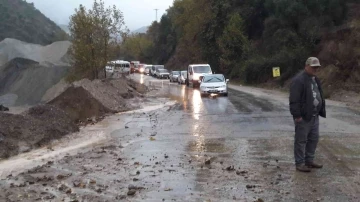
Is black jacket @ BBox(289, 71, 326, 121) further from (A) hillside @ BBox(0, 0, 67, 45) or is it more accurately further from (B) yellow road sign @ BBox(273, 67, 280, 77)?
(A) hillside @ BBox(0, 0, 67, 45)

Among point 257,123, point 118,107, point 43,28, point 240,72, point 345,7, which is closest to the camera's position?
point 257,123

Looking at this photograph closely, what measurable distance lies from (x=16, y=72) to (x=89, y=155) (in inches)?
1584

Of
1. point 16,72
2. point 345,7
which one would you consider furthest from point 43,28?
point 345,7

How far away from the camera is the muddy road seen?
25.2ft

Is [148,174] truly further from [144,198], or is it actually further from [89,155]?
[89,155]

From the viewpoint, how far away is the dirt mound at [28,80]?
41503mm

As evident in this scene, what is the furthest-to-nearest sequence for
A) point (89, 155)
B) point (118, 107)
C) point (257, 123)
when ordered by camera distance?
point (118, 107), point (257, 123), point (89, 155)

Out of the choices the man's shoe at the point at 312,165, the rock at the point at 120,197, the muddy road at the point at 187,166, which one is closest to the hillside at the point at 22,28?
the muddy road at the point at 187,166

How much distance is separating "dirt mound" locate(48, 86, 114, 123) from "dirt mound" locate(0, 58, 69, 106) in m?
18.1

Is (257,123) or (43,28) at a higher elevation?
(43,28)

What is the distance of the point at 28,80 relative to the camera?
44.7 m

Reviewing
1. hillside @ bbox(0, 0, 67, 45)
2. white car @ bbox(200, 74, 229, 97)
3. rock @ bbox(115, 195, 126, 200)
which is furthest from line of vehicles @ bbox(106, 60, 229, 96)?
hillside @ bbox(0, 0, 67, 45)

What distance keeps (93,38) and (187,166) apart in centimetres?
2649

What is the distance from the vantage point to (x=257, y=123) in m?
16.7
